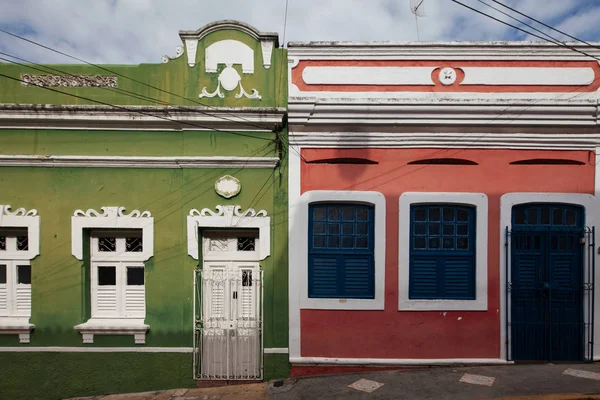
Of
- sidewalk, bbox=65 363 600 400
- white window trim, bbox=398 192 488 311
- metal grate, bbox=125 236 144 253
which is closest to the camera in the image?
sidewalk, bbox=65 363 600 400

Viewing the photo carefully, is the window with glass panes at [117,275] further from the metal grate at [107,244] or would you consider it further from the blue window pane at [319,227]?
the blue window pane at [319,227]

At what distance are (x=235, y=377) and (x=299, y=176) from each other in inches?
123

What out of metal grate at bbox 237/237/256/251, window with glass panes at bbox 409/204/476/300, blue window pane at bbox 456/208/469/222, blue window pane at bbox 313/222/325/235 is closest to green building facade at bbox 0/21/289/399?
metal grate at bbox 237/237/256/251

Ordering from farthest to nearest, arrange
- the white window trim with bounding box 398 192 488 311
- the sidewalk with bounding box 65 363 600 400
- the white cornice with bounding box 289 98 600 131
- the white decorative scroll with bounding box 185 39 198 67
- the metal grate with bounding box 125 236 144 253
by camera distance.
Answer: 1. the metal grate with bounding box 125 236 144 253
2. the white decorative scroll with bounding box 185 39 198 67
3. the white window trim with bounding box 398 192 488 311
4. the white cornice with bounding box 289 98 600 131
5. the sidewalk with bounding box 65 363 600 400

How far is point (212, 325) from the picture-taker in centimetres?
545

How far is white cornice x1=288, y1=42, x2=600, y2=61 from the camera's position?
539cm

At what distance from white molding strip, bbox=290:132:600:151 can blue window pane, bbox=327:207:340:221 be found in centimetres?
95

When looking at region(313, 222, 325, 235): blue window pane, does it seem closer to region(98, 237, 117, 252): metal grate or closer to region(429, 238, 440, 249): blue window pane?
region(429, 238, 440, 249): blue window pane

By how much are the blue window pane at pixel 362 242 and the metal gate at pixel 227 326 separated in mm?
1533

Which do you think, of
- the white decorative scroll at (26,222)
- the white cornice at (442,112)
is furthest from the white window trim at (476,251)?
the white decorative scroll at (26,222)

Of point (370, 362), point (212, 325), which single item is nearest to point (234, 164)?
point (212, 325)

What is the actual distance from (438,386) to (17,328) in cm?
602

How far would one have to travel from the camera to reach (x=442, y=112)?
530cm

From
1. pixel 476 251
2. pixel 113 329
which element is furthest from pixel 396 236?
pixel 113 329
